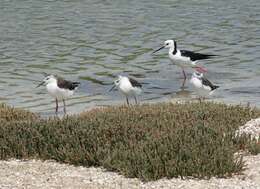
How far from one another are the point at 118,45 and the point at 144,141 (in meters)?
16.1

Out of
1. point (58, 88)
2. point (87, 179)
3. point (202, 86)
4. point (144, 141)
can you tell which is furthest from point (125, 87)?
point (87, 179)

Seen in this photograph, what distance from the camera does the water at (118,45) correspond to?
18.5 metres

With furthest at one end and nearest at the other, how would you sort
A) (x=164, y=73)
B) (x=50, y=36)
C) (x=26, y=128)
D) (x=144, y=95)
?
1. (x=50, y=36)
2. (x=164, y=73)
3. (x=144, y=95)
4. (x=26, y=128)

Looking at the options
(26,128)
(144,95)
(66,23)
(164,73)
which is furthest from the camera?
(66,23)

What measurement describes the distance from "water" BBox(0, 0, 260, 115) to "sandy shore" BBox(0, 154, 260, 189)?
21.7 ft

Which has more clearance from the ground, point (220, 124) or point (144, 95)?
point (220, 124)

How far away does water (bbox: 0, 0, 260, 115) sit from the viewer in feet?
60.7

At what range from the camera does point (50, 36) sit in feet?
93.7

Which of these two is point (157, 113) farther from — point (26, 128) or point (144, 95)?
point (144, 95)

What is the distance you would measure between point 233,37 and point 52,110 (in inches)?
467

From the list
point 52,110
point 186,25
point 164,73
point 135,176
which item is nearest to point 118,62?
point 164,73

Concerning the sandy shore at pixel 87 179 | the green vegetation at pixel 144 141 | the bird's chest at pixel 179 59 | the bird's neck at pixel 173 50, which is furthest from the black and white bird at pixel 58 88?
the sandy shore at pixel 87 179

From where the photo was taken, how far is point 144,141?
9969 mm

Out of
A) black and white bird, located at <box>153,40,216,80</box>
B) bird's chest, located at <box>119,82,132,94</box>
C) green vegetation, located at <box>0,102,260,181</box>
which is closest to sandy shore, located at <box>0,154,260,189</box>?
green vegetation, located at <box>0,102,260,181</box>
